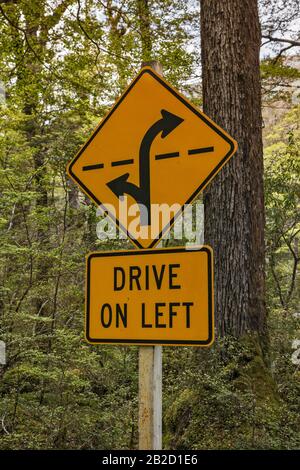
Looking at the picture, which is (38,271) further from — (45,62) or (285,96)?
(285,96)

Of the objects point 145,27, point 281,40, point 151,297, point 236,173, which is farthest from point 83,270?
point 281,40

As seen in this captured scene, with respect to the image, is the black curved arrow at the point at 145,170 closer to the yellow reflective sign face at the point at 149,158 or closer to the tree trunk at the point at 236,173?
the yellow reflective sign face at the point at 149,158

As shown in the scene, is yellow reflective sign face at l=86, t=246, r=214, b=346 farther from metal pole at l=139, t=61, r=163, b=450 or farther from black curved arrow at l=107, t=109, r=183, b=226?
black curved arrow at l=107, t=109, r=183, b=226

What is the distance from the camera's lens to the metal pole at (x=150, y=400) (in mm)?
2545

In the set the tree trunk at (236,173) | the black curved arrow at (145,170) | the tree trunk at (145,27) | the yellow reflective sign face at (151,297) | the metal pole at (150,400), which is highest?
the tree trunk at (145,27)

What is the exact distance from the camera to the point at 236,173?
21.8 feet

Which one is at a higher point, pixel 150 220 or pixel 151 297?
pixel 150 220

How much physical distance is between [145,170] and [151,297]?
2.34ft

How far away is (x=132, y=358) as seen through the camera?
24.8ft

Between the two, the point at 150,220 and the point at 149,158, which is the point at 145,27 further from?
the point at 150,220

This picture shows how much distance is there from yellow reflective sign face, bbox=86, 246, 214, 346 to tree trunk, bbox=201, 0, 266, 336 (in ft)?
12.2

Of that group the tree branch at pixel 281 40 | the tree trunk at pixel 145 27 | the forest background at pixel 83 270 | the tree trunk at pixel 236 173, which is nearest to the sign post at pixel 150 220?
the forest background at pixel 83 270

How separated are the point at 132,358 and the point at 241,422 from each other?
285 centimetres

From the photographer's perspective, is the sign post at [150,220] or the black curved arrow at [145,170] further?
the black curved arrow at [145,170]
